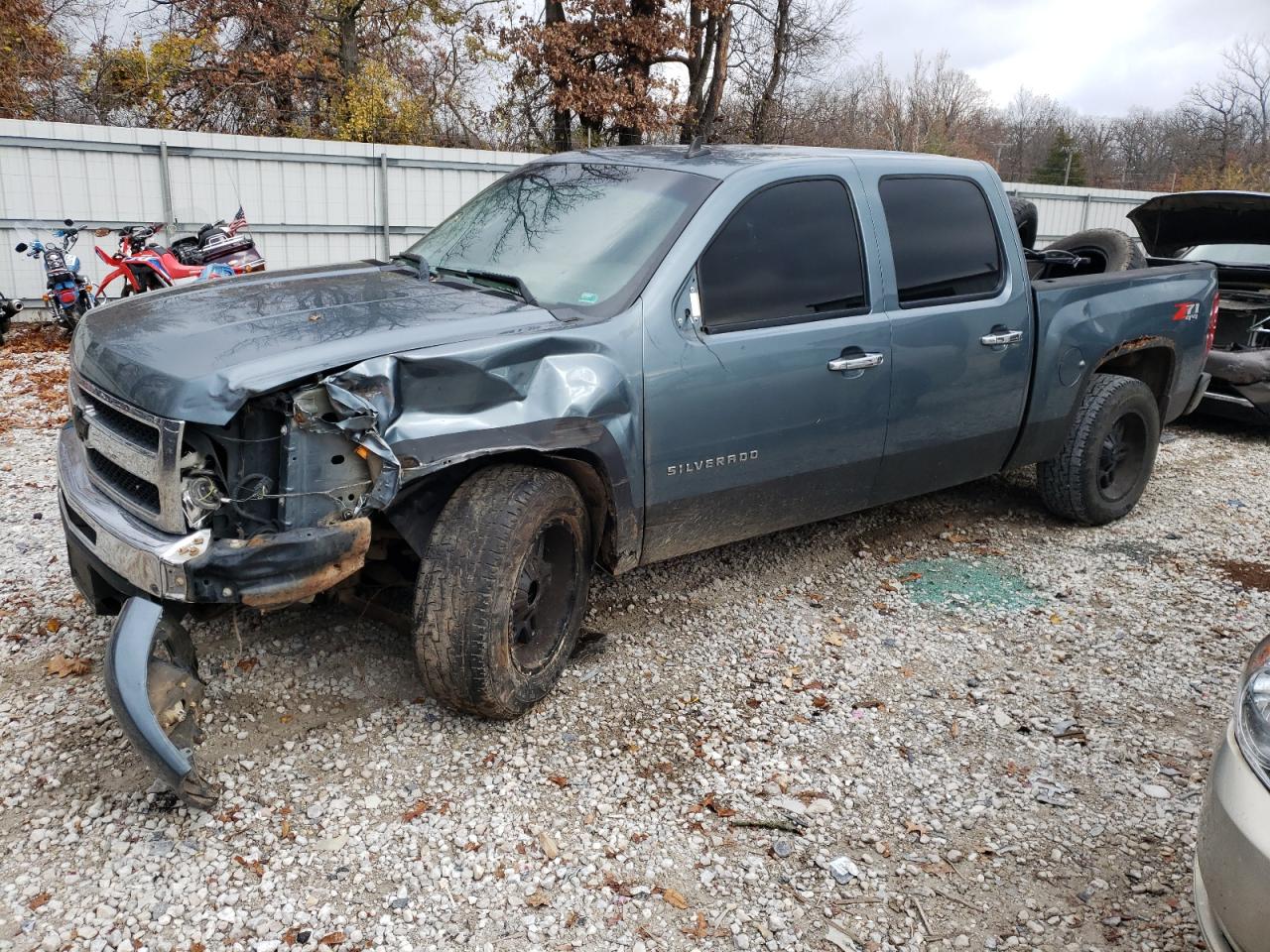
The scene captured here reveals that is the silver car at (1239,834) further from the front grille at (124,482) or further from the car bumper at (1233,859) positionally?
the front grille at (124,482)

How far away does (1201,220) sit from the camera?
7348mm

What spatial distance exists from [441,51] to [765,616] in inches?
742

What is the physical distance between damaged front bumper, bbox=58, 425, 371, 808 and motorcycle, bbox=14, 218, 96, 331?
7830mm

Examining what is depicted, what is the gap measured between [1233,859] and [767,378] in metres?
2.21

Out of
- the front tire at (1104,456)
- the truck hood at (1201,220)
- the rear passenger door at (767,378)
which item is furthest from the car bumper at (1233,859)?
the truck hood at (1201,220)

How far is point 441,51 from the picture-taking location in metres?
20.1

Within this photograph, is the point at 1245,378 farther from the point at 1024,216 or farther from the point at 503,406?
the point at 503,406

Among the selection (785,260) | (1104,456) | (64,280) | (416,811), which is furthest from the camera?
(64,280)

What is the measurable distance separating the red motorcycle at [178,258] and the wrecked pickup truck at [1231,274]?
26.8ft

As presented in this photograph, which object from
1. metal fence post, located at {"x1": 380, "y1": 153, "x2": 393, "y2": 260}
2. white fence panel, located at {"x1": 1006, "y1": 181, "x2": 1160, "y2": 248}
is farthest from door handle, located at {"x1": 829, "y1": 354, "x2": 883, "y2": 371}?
white fence panel, located at {"x1": 1006, "y1": 181, "x2": 1160, "y2": 248}

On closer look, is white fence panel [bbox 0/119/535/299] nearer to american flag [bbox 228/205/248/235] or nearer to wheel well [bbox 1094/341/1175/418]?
american flag [bbox 228/205/248/235]

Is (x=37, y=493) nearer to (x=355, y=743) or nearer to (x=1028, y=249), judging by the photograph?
(x=355, y=743)

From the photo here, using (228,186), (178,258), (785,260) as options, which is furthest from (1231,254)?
(228,186)

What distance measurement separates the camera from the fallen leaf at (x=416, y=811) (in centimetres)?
296
